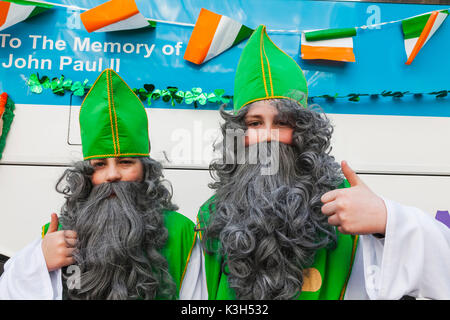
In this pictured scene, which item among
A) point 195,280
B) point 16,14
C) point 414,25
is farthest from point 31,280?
point 414,25

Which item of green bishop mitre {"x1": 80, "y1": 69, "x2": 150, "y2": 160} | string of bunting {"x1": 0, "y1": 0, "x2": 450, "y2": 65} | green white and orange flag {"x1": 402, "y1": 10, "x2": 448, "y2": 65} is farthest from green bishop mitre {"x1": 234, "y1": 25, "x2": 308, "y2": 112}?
green white and orange flag {"x1": 402, "y1": 10, "x2": 448, "y2": 65}

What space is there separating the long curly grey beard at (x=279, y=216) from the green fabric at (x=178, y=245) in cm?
10

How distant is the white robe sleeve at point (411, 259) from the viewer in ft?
4.33

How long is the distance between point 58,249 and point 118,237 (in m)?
0.25

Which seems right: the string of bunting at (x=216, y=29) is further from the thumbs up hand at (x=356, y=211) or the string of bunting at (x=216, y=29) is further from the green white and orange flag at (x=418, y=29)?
the thumbs up hand at (x=356, y=211)

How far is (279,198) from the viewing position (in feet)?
4.96

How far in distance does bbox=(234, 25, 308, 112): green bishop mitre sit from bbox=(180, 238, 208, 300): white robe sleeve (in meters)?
0.72

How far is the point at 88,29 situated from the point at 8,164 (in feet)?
2.86

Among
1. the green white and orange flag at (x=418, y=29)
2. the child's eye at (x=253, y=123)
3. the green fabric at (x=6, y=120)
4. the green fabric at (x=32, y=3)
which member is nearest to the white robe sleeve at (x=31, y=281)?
the green fabric at (x=6, y=120)

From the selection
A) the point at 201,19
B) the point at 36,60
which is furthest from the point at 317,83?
the point at 36,60

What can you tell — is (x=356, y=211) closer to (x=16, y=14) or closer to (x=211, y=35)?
(x=211, y=35)

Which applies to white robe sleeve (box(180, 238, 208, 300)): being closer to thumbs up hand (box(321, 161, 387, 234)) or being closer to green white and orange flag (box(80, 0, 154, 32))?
thumbs up hand (box(321, 161, 387, 234))

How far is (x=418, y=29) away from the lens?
2098 millimetres
